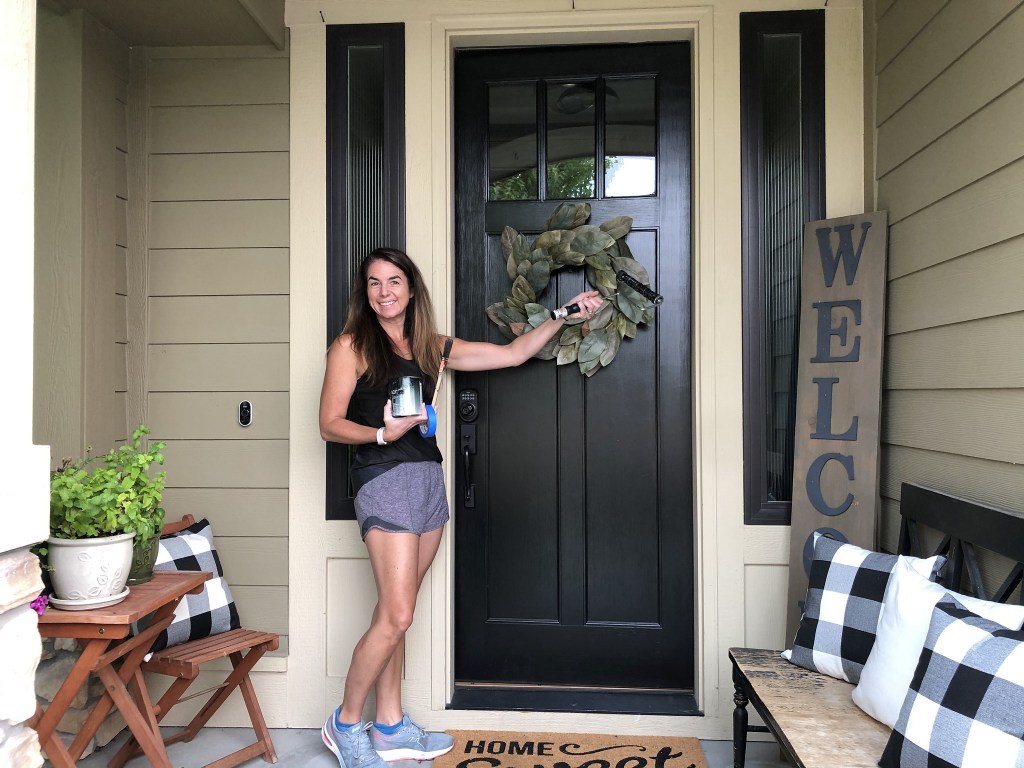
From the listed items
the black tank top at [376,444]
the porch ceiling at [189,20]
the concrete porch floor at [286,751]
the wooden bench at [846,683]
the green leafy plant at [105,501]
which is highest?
the porch ceiling at [189,20]

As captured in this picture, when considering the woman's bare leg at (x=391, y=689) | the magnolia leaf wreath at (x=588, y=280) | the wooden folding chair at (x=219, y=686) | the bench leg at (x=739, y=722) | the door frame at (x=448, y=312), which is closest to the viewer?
the bench leg at (x=739, y=722)

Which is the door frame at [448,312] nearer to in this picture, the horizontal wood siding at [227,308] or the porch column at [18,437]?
the horizontal wood siding at [227,308]

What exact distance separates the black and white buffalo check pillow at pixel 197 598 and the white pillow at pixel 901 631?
2012mm

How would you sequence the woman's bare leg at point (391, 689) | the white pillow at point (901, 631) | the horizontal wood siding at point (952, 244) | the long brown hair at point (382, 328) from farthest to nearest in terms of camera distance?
the woman's bare leg at point (391, 689)
the long brown hair at point (382, 328)
the horizontal wood siding at point (952, 244)
the white pillow at point (901, 631)

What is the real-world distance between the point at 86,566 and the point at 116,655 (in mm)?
331

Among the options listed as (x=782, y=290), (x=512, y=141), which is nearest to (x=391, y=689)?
(x=782, y=290)

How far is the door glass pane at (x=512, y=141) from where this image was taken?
3.04 m

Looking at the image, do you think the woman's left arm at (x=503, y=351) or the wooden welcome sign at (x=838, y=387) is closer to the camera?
the wooden welcome sign at (x=838, y=387)

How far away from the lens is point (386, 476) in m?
2.52

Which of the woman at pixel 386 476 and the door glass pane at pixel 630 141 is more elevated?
the door glass pane at pixel 630 141

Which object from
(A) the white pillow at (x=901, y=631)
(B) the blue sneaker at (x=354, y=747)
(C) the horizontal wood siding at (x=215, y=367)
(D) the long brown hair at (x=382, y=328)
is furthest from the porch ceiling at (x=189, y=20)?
(A) the white pillow at (x=901, y=631)

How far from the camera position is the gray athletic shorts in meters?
2.50

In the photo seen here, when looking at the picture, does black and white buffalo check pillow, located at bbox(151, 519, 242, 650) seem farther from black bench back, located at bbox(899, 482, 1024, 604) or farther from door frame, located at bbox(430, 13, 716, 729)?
black bench back, located at bbox(899, 482, 1024, 604)

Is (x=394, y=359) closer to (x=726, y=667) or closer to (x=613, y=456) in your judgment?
(x=613, y=456)
